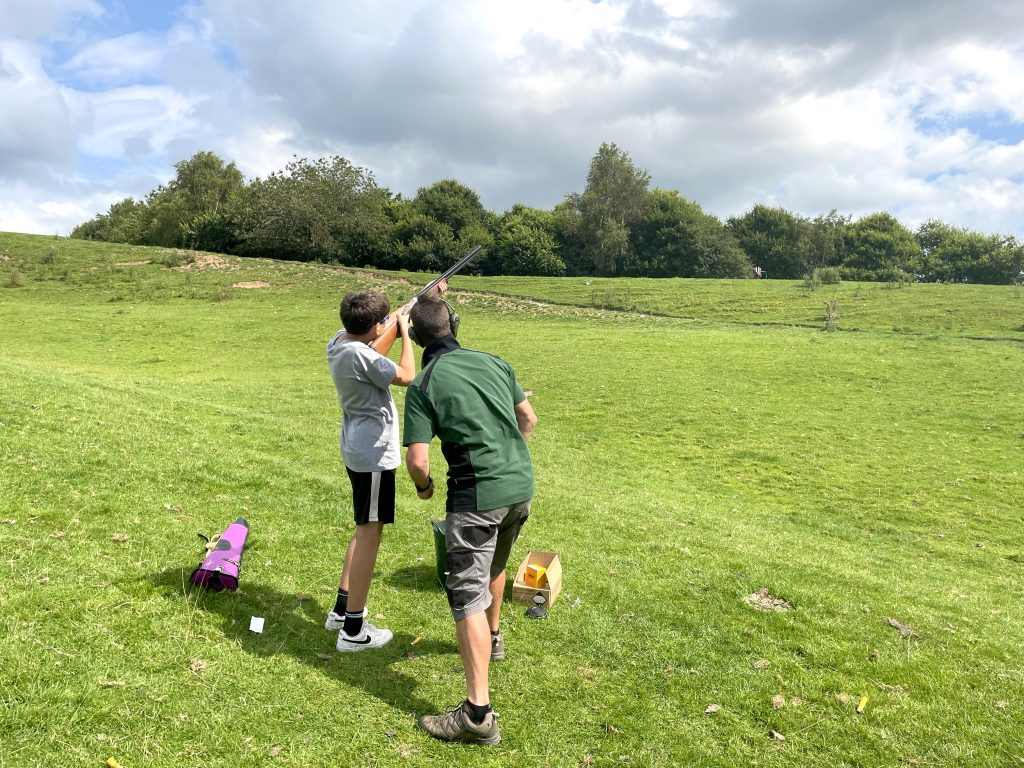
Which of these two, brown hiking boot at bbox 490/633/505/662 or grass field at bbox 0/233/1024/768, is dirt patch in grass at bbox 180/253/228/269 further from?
brown hiking boot at bbox 490/633/505/662

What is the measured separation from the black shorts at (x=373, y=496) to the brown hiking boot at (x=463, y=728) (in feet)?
4.63

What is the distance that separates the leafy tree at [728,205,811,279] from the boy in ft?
303

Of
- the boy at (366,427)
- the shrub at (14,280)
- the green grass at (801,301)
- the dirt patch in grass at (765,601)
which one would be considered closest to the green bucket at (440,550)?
the boy at (366,427)

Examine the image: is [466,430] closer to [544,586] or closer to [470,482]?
[470,482]

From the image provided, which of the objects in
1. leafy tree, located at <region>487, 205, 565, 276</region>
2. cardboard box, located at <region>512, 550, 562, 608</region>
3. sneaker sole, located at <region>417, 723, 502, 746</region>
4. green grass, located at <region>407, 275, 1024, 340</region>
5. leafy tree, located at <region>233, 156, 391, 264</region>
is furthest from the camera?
leafy tree, located at <region>487, 205, 565, 276</region>

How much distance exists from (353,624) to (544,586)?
6.15 ft

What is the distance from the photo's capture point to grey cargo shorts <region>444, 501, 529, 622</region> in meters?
4.24

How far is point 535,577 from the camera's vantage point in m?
6.34

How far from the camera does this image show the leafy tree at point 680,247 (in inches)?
3327

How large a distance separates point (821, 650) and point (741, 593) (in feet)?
4.10

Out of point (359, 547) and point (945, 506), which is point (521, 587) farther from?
point (945, 506)

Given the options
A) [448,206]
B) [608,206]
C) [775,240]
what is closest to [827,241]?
[775,240]

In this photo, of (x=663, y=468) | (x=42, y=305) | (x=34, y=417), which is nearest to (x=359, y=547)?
(x=34, y=417)

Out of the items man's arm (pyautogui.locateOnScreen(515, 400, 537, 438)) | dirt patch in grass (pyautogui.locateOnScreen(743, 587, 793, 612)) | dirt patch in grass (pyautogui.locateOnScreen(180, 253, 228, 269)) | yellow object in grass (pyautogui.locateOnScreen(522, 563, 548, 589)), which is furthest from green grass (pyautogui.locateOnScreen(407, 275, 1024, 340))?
man's arm (pyautogui.locateOnScreen(515, 400, 537, 438))
